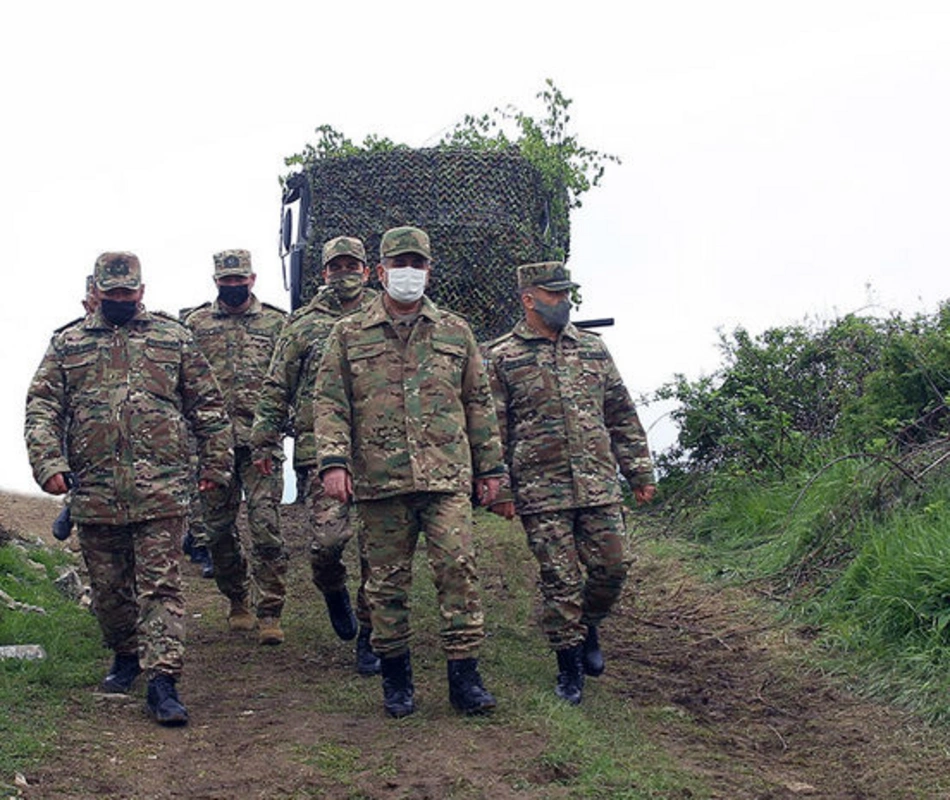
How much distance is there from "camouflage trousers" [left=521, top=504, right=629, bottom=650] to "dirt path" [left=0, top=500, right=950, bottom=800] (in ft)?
1.45

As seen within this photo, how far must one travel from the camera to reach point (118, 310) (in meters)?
5.73

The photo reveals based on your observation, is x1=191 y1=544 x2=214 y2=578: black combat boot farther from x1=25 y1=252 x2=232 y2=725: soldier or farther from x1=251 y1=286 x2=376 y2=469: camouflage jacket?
x1=25 y1=252 x2=232 y2=725: soldier

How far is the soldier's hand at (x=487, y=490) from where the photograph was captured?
5.47 meters

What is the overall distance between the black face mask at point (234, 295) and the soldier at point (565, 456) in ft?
7.55

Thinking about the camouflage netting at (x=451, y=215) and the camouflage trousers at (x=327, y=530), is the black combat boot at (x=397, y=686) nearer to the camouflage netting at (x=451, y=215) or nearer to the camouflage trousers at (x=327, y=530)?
the camouflage trousers at (x=327, y=530)

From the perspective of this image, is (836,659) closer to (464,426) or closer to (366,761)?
(464,426)

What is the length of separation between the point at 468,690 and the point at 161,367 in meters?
2.07

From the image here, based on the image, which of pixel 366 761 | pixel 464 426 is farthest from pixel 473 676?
pixel 464 426

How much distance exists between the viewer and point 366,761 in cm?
473

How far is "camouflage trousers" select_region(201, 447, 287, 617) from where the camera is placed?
702cm

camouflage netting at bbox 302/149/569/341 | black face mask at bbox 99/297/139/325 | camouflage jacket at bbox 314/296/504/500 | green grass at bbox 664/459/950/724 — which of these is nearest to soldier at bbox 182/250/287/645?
black face mask at bbox 99/297/139/325

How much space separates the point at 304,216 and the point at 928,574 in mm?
6669

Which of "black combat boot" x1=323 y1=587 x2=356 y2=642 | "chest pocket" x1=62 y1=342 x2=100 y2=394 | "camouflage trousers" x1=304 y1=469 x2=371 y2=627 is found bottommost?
"black combat boot" x1=323 y1=587 x2=356 y2=642

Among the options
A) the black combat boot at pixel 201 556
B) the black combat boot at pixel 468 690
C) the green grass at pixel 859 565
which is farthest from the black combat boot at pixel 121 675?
the green grass at pixel 859 565
